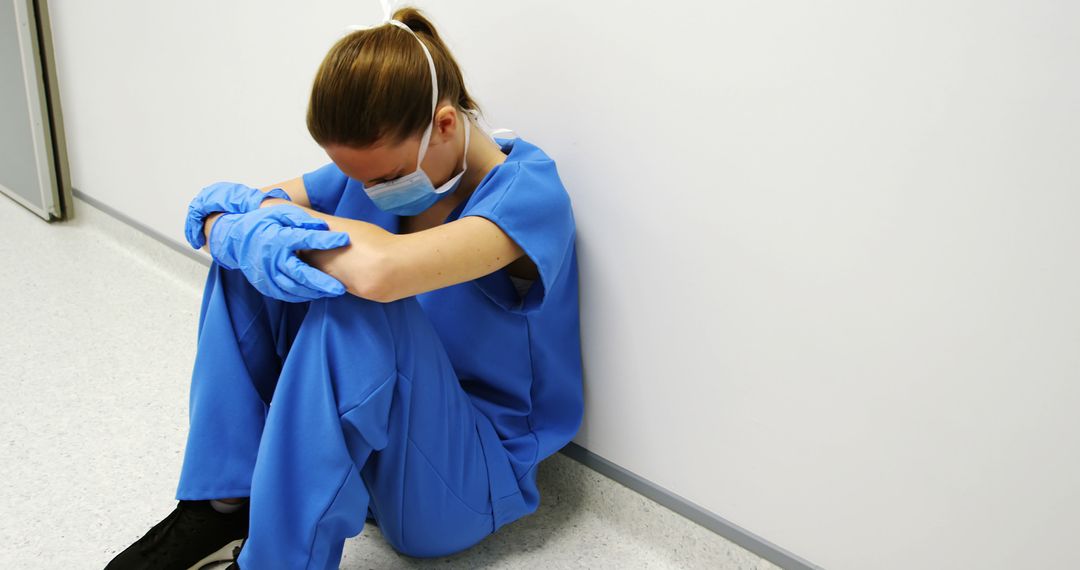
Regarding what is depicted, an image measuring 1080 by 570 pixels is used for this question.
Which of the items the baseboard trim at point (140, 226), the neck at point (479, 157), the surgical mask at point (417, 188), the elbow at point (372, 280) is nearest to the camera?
the elbow at point (372, 280)

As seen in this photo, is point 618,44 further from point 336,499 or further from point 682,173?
point 336,499

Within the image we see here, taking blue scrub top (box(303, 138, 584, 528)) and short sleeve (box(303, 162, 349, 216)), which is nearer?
blue scrub top (box(303, 138, 584, 528))

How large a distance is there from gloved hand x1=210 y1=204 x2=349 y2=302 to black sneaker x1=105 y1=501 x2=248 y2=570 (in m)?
0.33

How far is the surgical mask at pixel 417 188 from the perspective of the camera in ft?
3.38

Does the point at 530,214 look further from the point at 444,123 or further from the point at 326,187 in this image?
the point at 326,187

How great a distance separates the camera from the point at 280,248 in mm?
952

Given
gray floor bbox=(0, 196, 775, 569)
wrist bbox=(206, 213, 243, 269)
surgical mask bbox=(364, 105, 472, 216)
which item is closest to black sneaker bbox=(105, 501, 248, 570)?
gray floor bbox=(0, 196, 775, 569)

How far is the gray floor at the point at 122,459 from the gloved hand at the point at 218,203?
0.47 m

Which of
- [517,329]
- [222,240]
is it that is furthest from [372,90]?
[517,329]

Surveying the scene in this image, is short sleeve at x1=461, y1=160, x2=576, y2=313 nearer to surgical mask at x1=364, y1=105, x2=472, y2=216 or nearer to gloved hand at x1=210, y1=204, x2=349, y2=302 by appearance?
surgical mask at x1=364, y1=105, x2=472, y2=216

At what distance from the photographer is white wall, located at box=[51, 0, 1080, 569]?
0.81 meters

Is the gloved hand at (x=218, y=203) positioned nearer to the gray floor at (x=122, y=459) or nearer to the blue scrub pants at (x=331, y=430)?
the blue scrub pants at (x=331, y=430)

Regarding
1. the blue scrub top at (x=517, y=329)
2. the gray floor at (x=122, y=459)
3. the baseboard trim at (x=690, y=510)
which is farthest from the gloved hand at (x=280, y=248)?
the baseboard trim at (x=690, y=510)

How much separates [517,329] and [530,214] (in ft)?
0.65
